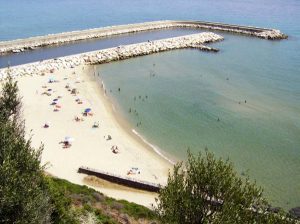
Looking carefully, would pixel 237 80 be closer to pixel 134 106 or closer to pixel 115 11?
pixel 134 106

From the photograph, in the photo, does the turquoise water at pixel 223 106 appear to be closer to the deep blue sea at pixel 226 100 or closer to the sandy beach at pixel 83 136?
the deep blue sea at pixel 226 100

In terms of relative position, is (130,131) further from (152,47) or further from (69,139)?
(152,47)

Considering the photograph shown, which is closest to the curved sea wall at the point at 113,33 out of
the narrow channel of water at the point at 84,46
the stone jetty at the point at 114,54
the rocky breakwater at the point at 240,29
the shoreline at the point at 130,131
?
the rocky breakwater at the point at 240,29

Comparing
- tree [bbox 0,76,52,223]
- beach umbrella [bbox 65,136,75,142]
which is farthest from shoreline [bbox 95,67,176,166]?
tree [bbox 0,76,52,223]

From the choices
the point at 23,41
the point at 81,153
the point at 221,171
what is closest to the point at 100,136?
the point at 81,153

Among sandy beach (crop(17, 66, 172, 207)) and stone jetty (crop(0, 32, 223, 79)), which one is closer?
sandy beach (crop(17, 66, 172, 207))

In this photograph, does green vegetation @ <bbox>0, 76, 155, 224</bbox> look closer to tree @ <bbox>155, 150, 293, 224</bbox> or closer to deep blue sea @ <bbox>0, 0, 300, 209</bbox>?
tree @ <bbox>155, 150, 293, 224</bbox>
